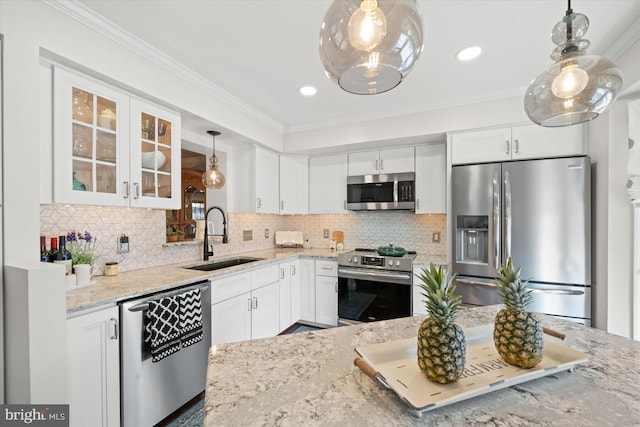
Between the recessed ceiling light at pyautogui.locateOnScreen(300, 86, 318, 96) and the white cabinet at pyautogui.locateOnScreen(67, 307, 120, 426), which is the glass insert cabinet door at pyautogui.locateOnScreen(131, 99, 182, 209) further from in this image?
the recessed ceiling light at pyautogui.locateOnScreen(300, 86, 318, 96)

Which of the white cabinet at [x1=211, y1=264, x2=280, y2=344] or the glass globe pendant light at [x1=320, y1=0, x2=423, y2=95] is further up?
the glass globe pendant light at [x1=320, y1=0, x2=423, y2=95]

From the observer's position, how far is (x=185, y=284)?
6.54ft

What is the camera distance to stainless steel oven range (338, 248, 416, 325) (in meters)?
2.91

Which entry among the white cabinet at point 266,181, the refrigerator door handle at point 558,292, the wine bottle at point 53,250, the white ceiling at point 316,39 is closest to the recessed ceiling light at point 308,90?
the white ceiling at point 316,39

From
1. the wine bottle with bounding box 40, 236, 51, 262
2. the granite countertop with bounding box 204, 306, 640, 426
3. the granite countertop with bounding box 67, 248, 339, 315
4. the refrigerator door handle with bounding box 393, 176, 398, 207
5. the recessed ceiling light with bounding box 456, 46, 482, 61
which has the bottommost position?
the granite countertop with bounding box 204, 306, 640, 426

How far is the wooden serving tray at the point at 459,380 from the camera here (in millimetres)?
702

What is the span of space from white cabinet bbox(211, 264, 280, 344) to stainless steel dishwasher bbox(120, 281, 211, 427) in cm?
26

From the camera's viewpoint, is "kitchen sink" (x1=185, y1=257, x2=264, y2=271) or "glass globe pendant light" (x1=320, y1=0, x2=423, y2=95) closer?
"glass globe pendant light" (x1=320, y1=0, x2=423, y2=95)

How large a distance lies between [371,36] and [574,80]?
804 mm

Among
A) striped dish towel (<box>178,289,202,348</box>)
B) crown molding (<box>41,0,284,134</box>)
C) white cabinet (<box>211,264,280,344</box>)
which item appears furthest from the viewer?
white cabinet (<box>211,264,280,344</box>)

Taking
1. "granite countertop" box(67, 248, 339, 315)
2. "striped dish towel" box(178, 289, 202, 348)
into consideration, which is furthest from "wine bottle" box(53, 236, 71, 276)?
"striped dish towel" box(178, 289, 202, 348)

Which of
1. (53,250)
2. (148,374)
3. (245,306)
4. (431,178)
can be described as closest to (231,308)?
(245,306)

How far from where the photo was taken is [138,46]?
6.08 ft

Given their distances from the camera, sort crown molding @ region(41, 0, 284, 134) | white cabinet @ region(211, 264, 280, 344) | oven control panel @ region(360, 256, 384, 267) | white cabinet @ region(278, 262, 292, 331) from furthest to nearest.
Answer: white cabinet @ region(278, 262, 292, 331), oven control panel @ region(360, 256, 384, 267), white cabinet @ region(211, 264, 280, 344), crown molding @ region(41, 0, 284, 134)
